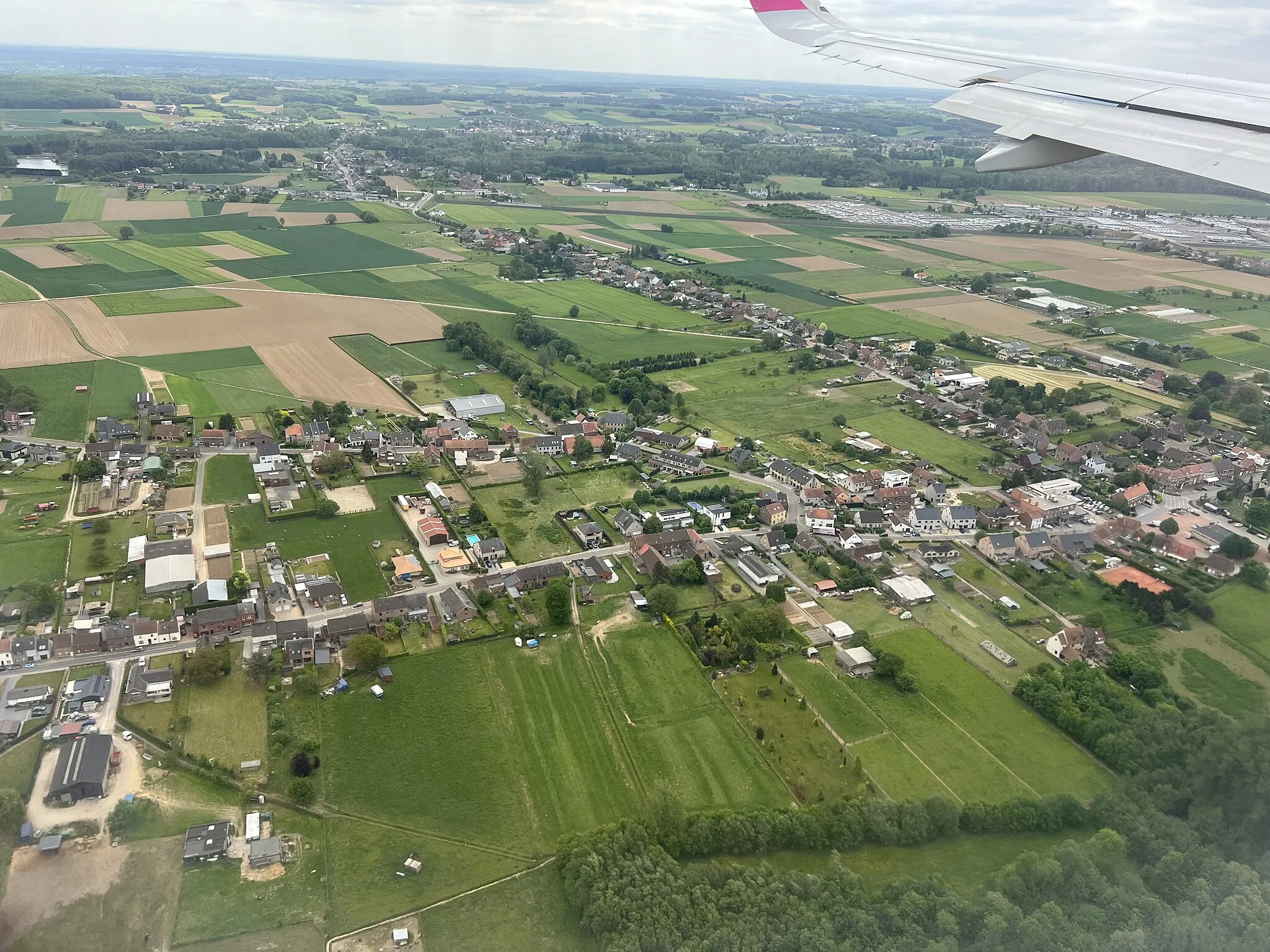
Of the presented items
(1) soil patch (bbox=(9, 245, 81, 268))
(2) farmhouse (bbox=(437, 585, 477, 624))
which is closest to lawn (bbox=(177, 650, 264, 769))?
(2) farmhouse (bbox=(437, 585, 477, 624))

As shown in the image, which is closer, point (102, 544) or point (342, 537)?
point (102, 544)

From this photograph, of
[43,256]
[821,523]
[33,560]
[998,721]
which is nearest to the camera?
[998,721]

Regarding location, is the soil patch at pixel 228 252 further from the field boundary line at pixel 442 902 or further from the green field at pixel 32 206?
the field boundary line at pixel 442 902

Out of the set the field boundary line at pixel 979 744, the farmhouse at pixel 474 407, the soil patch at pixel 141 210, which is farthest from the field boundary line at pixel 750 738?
the soil patch at pixel 141 210

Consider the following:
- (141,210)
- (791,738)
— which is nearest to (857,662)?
(791,738)

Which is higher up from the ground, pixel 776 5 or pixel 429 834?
pixel 776 5

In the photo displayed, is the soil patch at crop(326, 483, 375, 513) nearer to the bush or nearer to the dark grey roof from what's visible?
the bush

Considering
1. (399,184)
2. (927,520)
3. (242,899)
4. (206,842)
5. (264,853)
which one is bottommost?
(927,520)

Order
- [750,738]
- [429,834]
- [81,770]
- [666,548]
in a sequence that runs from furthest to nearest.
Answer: [666,548] → [750,738] → [81,770] → [429,834]

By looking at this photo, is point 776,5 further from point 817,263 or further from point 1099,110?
point 817,263
